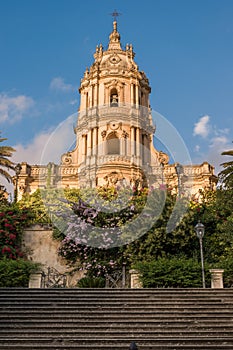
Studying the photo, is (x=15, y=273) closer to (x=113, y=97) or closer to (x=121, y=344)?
(x=121, y=344)

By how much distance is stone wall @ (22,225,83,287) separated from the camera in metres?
20.8

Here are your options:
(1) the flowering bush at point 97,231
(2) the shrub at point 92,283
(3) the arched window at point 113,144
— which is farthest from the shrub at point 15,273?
(3) the arched window at point 113,144

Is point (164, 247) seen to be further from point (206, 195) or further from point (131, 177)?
point (131, 177)

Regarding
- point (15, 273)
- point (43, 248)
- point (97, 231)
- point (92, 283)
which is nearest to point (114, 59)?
point (97, 231)

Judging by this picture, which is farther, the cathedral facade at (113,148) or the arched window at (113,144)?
the arched window at (113,144)

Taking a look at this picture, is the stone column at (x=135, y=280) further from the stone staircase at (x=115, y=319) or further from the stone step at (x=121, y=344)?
the stone step at (x=121, y=344)

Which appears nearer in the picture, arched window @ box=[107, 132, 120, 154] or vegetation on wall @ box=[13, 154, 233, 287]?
vegetation on wall @ box=[13, 154, 233, 287]

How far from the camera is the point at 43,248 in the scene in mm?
21266

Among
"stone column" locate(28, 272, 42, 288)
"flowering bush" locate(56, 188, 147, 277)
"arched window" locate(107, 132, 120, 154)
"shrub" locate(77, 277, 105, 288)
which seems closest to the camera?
"stone column" locate(28, 272, 42, 288)

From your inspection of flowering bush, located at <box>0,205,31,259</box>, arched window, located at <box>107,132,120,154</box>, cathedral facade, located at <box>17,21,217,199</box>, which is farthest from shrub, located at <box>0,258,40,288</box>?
arched window, located at <box>107,132,120,154</box>

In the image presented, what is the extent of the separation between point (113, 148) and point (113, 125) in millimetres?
1945

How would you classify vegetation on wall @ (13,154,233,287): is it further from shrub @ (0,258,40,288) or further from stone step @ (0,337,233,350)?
stone step @ (0,337,233,350)

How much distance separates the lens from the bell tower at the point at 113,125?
107 ft

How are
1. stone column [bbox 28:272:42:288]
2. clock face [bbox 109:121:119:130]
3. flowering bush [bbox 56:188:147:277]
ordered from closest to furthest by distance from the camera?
stone column [bbox 28:272:42:288], flowering bush [bbox 56:188:147:277], clock face [bbox 109:121:119:130]
